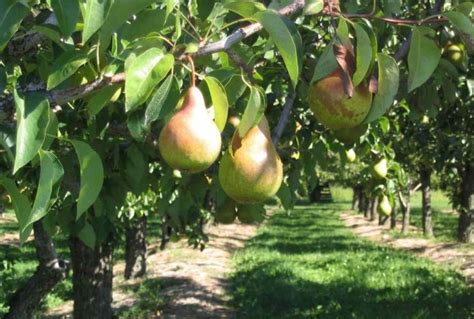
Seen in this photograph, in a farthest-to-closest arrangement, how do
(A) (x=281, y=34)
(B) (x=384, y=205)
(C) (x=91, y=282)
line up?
(C) (x=91, y=282) → (B) (x=384, y=205) → (A) (x=281, y=34)

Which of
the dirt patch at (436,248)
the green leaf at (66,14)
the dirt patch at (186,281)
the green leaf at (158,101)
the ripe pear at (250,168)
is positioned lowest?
the dirt patch at (186,281)

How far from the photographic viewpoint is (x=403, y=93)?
209 centimetres

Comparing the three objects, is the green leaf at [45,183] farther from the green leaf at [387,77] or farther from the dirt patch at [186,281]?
the dirt patch at [186,281]

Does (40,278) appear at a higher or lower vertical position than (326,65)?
lower

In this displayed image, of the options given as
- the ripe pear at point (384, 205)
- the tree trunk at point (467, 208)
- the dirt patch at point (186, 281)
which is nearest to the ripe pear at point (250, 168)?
the ripe pear at point (384, 205)

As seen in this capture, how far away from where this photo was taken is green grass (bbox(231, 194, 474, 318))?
8102mm

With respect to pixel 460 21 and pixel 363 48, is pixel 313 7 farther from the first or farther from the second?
pixel 460 21

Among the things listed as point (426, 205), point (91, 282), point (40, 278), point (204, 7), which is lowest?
point (91, 282)

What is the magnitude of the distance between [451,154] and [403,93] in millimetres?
4997

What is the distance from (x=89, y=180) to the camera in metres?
1.11

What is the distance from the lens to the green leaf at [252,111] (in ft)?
3.74

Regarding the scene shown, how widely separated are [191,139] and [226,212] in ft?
3.71

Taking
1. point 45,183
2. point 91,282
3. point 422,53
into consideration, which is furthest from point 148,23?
point 91,282

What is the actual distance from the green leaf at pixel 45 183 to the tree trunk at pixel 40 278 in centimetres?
327
